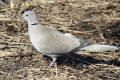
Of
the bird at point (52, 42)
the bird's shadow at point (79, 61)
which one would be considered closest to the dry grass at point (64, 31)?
the bird's shadow at point (79, 61)

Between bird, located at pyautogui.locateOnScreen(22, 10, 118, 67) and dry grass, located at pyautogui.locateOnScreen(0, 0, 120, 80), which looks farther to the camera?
dry grass, located at pyautogui.locateOnScreen(0, 0, 120, 80)

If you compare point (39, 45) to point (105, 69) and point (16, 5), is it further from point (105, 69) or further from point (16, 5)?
point (16, 5)

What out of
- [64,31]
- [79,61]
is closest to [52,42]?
[79,61]

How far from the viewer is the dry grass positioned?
195 inches

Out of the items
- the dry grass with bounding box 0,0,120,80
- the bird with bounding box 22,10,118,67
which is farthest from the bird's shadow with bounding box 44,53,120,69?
the bird with bounding box 22,10,118,67

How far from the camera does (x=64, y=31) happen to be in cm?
638

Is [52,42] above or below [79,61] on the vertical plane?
above

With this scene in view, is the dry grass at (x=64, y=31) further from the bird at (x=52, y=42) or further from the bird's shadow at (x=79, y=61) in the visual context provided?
the bird at (x=52, y=42)

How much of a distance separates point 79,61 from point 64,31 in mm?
1057

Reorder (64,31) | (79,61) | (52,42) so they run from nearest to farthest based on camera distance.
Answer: (52,42) < (79,61) < (64,31)

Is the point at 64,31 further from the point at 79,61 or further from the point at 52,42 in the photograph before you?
the point at 52,42

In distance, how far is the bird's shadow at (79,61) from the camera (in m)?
5.34

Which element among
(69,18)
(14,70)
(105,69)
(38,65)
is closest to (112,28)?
(69,18)

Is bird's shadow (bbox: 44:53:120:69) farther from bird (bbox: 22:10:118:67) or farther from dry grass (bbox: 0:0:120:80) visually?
bird (bbox: 22:10:118:67)
